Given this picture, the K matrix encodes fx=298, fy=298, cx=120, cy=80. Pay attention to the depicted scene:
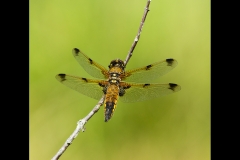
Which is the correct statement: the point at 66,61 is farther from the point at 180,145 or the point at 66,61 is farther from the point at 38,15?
the point at 180,145

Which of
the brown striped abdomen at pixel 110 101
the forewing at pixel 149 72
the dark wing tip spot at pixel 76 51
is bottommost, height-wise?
the brown striped abdomen at pixel 110 101

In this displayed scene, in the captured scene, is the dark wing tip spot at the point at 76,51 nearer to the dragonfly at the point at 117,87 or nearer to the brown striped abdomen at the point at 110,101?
the dragonfly at the point at 117,87

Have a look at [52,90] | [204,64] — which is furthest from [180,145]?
[52,90]

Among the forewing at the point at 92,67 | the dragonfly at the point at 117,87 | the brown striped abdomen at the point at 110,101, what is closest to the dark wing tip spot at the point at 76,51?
the forewing at the point at 92,67

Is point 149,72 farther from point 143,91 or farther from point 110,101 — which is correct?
point 110,101

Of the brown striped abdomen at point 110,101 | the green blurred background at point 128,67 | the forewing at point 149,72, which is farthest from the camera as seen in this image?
the green blurred background at point 128,67

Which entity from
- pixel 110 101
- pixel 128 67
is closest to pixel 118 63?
pixel 110 101
